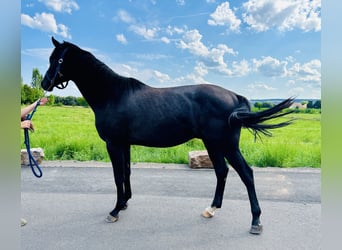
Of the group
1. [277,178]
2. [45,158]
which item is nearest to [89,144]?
[45,158]

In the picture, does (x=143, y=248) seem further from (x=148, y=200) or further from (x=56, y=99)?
(x=56, y=99)

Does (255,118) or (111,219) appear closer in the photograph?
(255,118)

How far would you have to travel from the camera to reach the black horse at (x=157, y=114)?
8.71 ft

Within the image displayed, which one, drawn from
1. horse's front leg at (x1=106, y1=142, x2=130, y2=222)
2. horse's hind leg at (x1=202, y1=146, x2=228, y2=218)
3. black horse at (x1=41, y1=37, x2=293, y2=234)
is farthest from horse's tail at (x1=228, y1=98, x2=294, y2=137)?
horse's front leg at (x1=106, y1=142, x2=130, y2=222)

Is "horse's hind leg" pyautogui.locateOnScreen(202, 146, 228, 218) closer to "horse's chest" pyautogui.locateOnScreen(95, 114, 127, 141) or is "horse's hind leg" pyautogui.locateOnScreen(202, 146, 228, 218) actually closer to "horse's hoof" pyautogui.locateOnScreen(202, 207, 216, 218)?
"horse's hoof" pyautogui.locateOnScreen(202, 207, 216, 218)

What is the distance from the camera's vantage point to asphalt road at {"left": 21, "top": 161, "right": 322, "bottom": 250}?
2.40 meters

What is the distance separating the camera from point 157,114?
109 inches

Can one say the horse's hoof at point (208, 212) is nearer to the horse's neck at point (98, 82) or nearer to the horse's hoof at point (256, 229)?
the horse's hoof at point (256, 229)

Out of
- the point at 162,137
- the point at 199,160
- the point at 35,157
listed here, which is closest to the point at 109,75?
the point at 162,137

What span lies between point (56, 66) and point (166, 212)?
201cm

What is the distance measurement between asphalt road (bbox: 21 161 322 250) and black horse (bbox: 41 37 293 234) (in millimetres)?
217

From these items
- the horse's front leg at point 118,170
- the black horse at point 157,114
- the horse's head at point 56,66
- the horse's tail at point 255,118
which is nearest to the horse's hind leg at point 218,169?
the black horse at point 157,114

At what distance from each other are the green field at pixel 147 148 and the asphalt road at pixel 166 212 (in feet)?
2.28

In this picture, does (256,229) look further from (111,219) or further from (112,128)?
(112,128)
